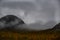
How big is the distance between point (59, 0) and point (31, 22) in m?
0.16

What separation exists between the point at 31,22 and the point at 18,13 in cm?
7

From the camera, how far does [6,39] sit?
22.0 inches

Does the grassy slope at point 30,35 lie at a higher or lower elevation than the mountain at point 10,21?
lower

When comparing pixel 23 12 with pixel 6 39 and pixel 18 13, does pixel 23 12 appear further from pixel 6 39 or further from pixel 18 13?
pixel 6 39

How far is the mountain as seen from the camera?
25.1 inches

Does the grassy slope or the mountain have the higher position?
the mountain

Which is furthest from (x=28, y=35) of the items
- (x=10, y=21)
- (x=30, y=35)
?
(x=10, y=21)

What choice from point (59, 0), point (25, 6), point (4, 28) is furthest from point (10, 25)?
point (59, 0)

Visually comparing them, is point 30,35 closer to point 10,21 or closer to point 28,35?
point 28,35

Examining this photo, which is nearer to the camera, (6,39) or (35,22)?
(6,39)

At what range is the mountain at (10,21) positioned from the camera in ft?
2.10

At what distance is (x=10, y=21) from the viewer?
0.66 metres

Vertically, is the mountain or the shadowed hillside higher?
the mountain

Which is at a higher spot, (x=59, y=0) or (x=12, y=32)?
(x=59, y=0)
